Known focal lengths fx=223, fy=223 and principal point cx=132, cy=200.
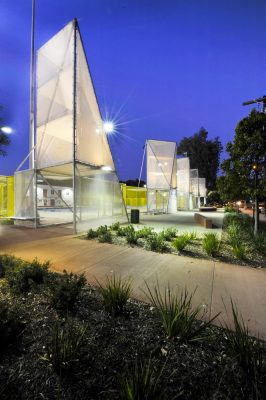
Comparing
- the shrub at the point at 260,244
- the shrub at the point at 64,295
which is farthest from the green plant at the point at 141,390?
the shrub at the point at 260,244

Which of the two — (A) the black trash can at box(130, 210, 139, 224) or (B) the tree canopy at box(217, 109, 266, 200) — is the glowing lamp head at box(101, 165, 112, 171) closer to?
(A) the black trash can at box(130, 210, 139, 224)

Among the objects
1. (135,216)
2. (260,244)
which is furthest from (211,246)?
(135,216)

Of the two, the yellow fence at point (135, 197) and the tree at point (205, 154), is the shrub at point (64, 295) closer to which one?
the yellow fence at point (135, 197)

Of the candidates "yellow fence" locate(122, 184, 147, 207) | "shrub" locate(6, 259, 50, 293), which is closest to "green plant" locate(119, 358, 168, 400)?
"shrub" locate(6, 259, 50, 293)

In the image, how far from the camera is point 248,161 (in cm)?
843

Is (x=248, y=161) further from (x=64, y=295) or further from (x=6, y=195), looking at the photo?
(x=6, y=195)

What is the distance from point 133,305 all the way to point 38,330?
1320mm

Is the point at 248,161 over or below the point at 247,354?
over

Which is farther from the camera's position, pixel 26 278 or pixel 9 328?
pixel 26 278

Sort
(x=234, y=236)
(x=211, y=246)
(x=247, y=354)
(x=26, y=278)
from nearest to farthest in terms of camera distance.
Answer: (x=247, y=354)
(x=26, y=278)
(x=211, y=246)
(x=234, y=236)

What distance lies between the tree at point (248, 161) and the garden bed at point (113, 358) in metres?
6.85

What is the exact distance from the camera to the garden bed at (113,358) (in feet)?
5.98

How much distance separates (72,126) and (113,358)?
378 inches

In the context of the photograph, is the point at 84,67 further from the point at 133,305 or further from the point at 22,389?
the point at 22,389
